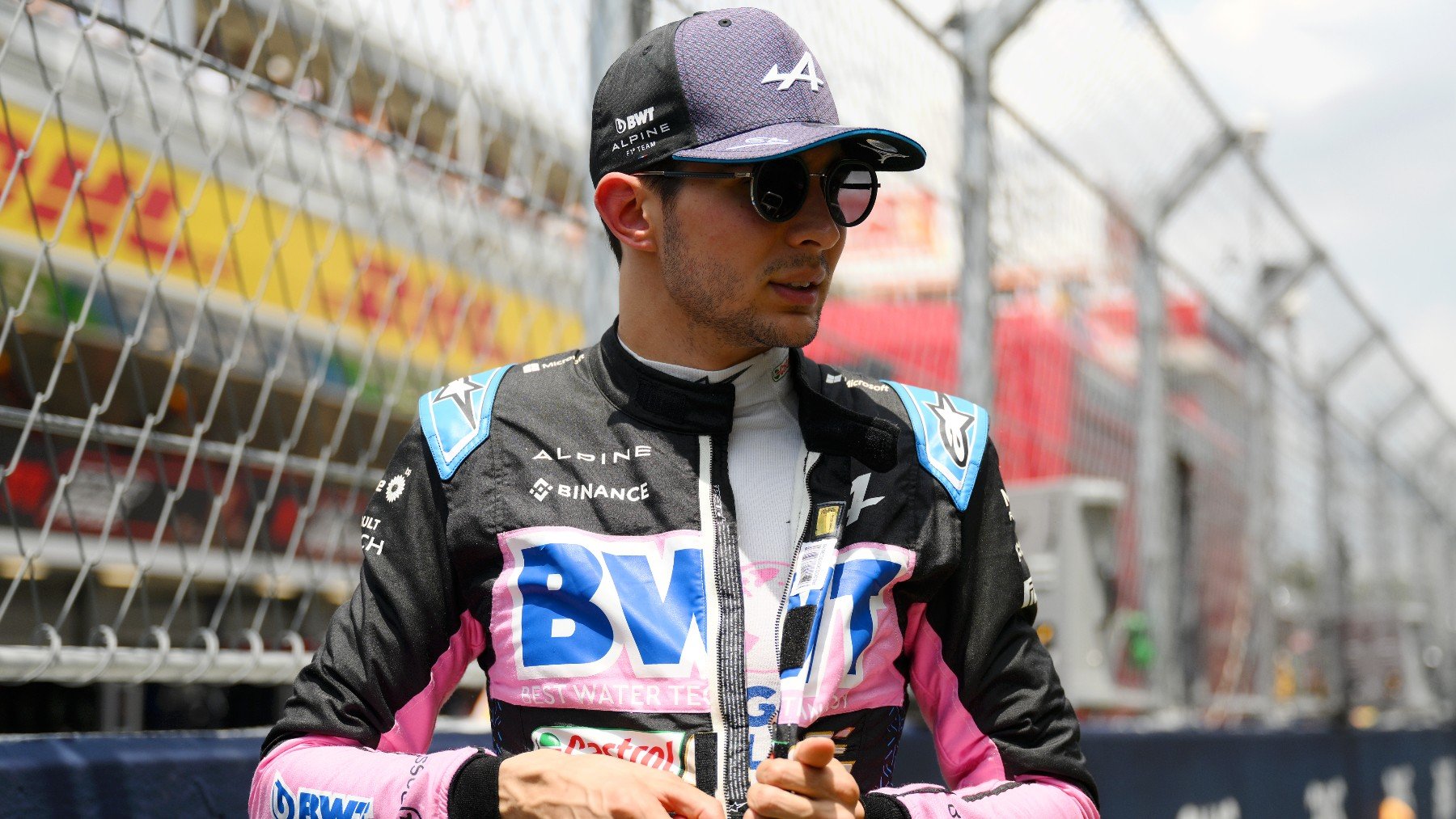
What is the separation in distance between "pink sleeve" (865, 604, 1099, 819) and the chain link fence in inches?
44.6

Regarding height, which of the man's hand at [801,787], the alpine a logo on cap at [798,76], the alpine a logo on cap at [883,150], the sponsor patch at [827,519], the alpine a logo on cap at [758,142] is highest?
the alpine a logo on cap at [798,76]

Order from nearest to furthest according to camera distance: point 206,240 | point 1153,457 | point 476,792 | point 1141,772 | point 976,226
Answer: point 476,792 → point 206,240 → point 976,226 → point 1141,772 → point 1153,457

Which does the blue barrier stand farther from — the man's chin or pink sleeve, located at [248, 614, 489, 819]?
the man's chin

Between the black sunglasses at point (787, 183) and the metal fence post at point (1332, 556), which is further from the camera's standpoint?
the metal fence post at point (1332, 556)

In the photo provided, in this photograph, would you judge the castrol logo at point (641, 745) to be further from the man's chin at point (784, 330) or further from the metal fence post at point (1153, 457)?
the metal fence post at point (1153, 457)

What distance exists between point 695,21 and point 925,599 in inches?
27.7

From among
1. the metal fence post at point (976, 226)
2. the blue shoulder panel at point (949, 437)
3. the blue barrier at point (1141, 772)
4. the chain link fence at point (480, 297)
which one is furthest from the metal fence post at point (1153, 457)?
the blue shoulder panel at point (949, 437)

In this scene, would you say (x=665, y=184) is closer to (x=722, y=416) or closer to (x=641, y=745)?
(x=722, y=416)

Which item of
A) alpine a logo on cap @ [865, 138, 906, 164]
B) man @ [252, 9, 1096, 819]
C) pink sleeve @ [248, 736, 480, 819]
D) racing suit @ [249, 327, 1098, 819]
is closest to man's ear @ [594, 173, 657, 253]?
man @ [252, 9, 1096, 819]

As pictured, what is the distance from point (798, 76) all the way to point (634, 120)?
192 mm

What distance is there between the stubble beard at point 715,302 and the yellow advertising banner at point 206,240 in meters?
0.85

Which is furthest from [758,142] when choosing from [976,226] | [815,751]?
[976,226]

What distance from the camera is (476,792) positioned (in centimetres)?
146

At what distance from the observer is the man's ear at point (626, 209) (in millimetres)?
1698
